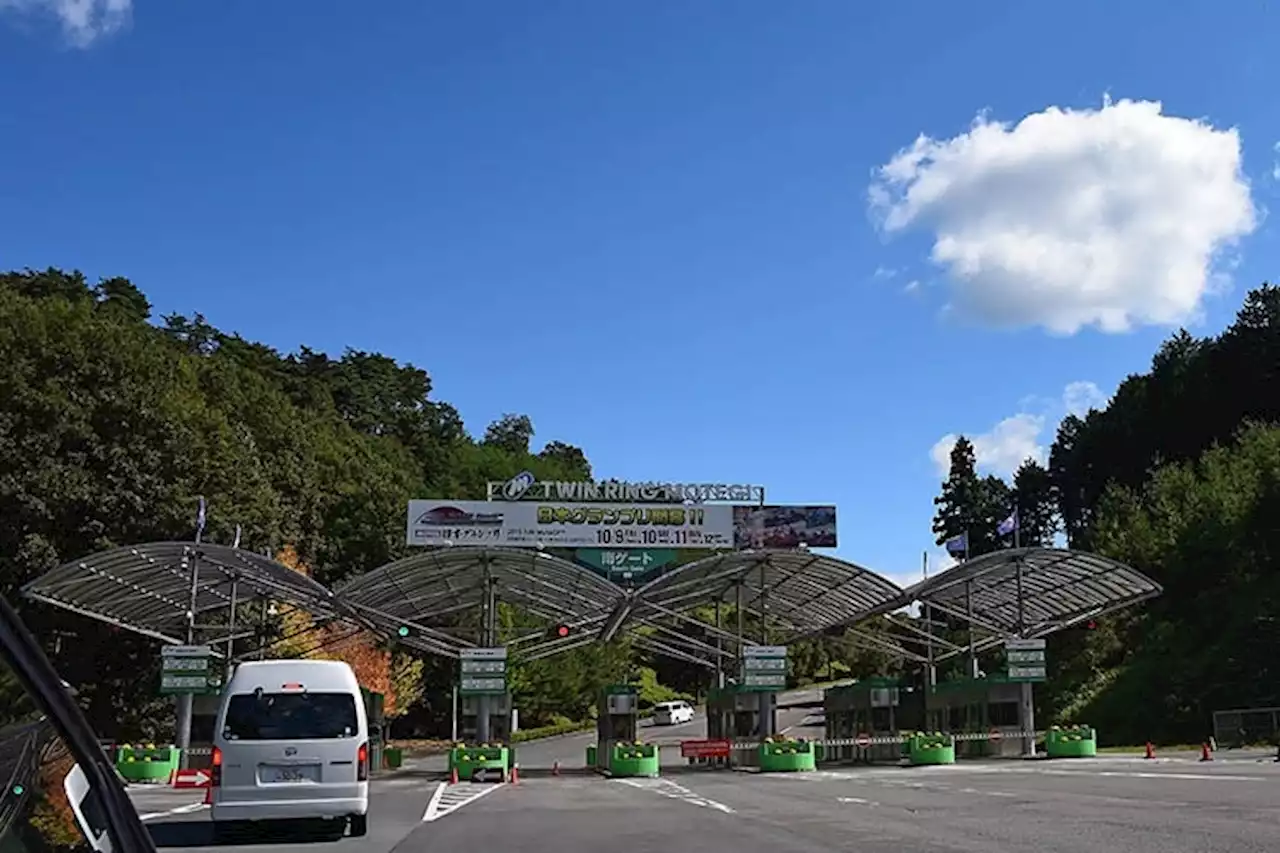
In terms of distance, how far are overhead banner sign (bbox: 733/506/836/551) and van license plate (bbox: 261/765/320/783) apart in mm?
40302

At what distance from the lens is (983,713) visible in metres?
40.2

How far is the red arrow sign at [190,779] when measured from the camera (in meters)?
31.2

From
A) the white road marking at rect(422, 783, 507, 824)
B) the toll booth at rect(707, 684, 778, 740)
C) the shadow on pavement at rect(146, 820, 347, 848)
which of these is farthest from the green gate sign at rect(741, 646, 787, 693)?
the shadow on pavement at rect(146, 820, 347, 848)

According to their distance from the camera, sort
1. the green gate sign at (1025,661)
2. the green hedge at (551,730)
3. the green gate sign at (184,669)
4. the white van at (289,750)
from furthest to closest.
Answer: the green hedge at (551,730) < the green gate sign at (1025,661) < the green gate sign at (184,669) < the white van at (289,750)

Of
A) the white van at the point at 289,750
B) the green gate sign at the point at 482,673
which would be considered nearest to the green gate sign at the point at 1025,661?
the green gate sign at the point at 482,673

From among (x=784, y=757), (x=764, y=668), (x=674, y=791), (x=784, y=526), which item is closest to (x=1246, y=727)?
(x=784, y=757)

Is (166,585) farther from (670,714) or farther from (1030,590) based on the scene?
(670,714)

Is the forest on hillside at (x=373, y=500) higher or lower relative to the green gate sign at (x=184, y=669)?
higher

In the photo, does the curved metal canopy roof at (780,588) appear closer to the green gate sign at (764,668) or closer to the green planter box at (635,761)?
the green gate sign at (764,668)

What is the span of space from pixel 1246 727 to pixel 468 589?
2500cm

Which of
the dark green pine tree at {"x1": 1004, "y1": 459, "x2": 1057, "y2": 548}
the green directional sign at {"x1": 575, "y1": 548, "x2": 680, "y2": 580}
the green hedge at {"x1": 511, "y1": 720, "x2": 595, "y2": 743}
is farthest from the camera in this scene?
the dark green pine tree at {"x1": 1004, "y1": 459, "x2": 1057, "y2": 548}

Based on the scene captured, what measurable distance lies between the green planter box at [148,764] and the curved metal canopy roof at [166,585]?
4.55 meters

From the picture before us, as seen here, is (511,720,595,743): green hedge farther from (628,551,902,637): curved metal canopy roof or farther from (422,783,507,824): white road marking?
(422,783,507,824): white road marking

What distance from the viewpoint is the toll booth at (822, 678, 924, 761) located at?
42656mm
